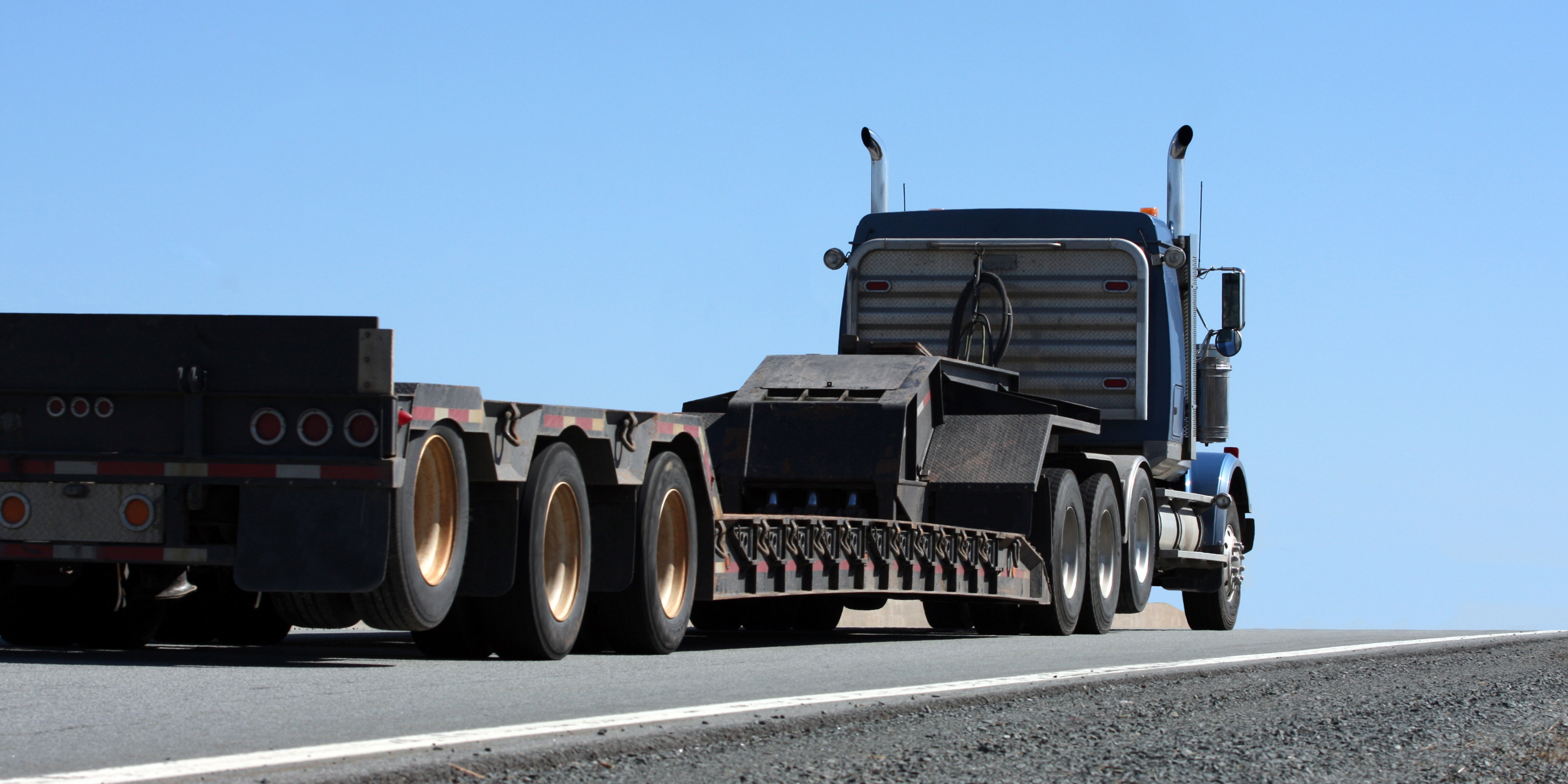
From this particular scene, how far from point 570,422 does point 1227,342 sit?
30.8 ft

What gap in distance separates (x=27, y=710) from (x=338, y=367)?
2.21 meters

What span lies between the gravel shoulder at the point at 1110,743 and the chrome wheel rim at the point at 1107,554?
21.0 feet

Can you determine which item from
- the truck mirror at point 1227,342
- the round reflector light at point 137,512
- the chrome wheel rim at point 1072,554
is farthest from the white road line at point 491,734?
the truck mirror at point 1227,342

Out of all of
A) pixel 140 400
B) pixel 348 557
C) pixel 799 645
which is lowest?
pixel 799 645

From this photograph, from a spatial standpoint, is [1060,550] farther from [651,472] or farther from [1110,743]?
[1110,743]

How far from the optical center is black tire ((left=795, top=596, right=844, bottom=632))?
15.4 meters

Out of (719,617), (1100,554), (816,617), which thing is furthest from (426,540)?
(1100,554)

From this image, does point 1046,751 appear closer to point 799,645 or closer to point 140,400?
point 140,400

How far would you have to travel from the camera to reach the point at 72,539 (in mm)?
8102

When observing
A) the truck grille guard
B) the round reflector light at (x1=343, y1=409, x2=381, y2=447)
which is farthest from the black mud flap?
the truck grille guard

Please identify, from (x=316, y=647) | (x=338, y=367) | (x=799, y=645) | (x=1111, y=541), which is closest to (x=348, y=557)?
(x=338, y=367)

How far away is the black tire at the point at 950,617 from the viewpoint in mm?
14461

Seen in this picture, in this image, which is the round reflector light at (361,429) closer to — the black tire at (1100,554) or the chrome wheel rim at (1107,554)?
the black tire at (1100,554)

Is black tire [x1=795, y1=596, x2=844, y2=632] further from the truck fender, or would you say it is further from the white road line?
the white road line
